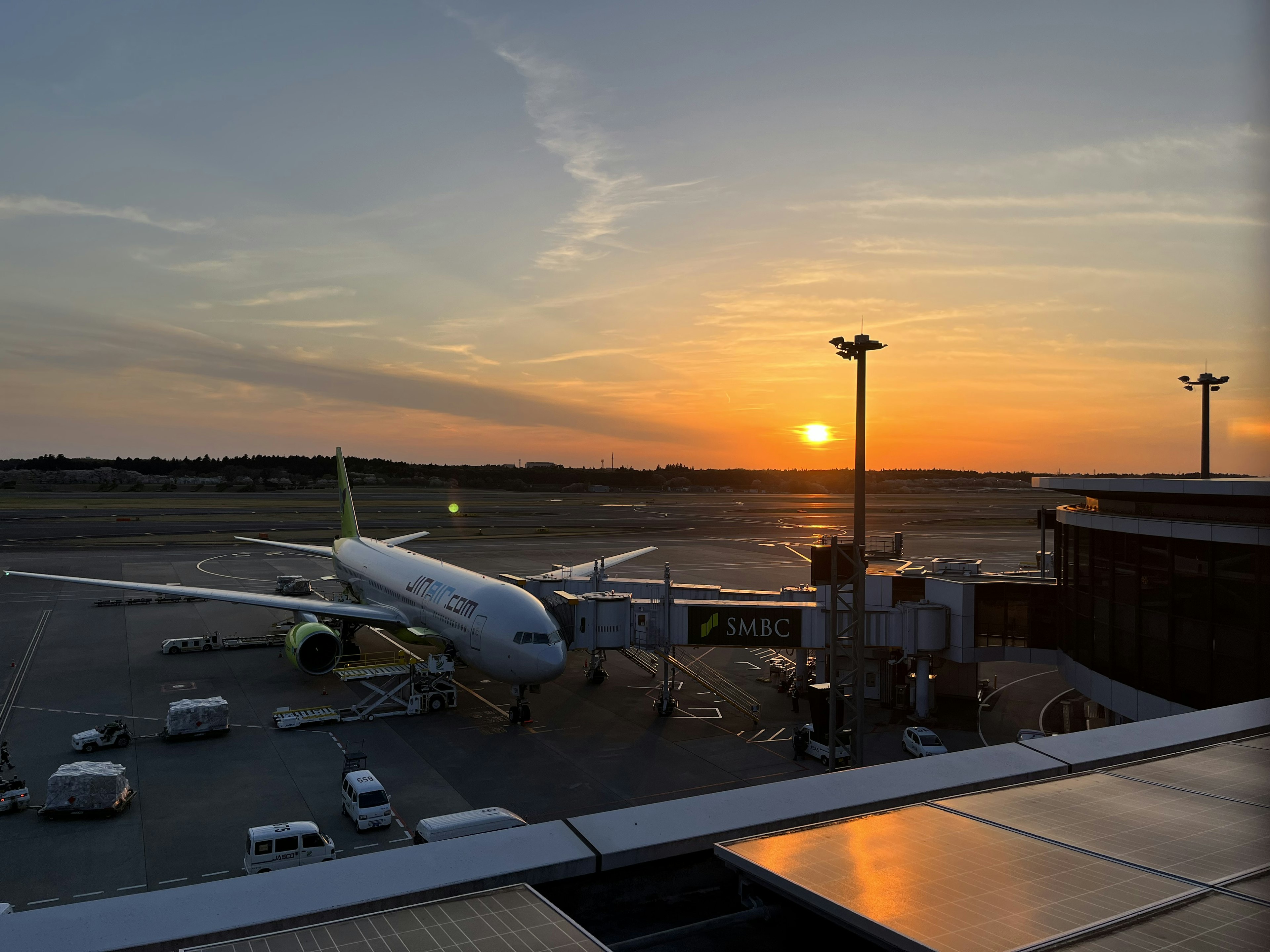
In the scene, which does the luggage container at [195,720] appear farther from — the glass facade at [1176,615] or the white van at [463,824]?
the glass facade at [1176,615]

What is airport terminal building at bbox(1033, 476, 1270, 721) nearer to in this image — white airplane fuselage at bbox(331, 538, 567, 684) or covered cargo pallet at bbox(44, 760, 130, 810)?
white airplane fuselage at bbox(331, 538, 567, 684)

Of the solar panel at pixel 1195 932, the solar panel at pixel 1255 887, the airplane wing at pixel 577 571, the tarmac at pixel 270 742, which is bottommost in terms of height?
the tarmac at pixel 270 742

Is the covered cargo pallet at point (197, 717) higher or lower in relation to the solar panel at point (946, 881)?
lower

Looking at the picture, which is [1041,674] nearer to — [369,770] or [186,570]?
[369,770]

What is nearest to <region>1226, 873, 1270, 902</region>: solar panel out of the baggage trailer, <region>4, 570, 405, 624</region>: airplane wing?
<region>4, 570, 405, 624</region>: airplane wing

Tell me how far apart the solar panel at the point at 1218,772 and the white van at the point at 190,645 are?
2077 inches

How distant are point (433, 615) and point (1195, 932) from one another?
38.6 m

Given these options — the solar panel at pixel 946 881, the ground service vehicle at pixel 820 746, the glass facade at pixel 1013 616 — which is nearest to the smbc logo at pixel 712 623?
the ground service vehicle at pixel 820 746

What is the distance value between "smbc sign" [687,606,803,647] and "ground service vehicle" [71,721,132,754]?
2441 cm

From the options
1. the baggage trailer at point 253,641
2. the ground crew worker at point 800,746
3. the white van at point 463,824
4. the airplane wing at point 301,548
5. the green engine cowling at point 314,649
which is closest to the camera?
the white van at point 463,824

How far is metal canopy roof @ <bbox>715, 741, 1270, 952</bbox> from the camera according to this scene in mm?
7402

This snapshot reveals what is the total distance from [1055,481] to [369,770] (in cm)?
2983

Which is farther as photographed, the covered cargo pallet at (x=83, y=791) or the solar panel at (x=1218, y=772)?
the covered cargo pallet at (x=83, y=791)

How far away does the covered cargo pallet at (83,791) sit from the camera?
89.4 feet
